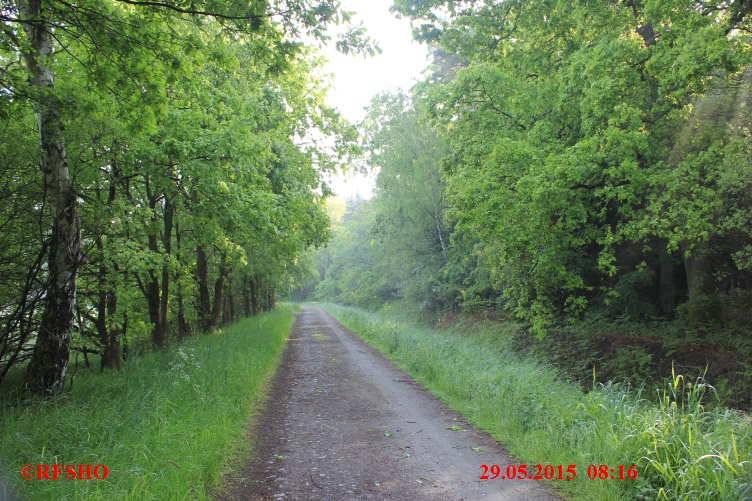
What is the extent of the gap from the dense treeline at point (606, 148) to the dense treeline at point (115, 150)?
616 centimetres

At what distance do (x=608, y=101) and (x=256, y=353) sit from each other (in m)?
10.8

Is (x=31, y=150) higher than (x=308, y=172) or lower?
lower

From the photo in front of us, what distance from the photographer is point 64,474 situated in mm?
3703

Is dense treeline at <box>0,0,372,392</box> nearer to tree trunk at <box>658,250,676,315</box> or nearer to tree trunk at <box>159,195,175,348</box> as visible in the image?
tree trunk at <box>159,195,175,348</box>

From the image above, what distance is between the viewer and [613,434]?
452cm

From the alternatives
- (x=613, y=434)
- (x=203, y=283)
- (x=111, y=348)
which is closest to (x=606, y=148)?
(x=613, y=434)

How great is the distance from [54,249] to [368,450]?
462cm

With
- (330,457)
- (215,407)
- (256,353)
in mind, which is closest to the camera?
(330,457)

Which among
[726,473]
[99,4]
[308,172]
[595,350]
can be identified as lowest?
[595,350]

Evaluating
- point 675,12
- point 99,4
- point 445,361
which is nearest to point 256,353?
point 445,361

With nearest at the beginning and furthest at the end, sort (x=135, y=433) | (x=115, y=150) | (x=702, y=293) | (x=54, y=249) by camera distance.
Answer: (x=135, y=433)
(x=54, y=249)
(x=115, y=150)
(x=702, y=293)

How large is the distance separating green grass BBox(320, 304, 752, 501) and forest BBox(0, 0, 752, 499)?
0.08 m

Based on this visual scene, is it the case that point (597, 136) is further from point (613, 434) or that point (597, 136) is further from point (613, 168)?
point (613, 434)

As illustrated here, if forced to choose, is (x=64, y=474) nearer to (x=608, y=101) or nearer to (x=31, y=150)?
(x=31, y=150)
